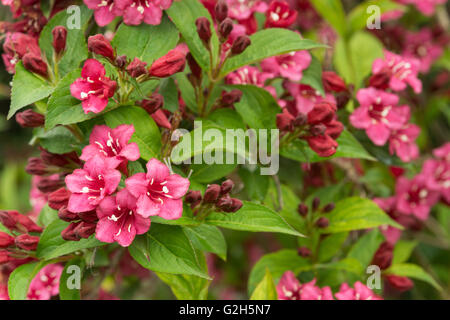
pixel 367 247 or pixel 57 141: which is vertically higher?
pixel 57 141

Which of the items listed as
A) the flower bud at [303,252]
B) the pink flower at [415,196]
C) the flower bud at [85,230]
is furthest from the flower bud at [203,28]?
the pink flower at [415,196]

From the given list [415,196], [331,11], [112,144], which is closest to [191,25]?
[112,144]

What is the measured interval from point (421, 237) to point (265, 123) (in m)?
1.29

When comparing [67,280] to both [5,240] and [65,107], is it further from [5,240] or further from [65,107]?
[65,107]

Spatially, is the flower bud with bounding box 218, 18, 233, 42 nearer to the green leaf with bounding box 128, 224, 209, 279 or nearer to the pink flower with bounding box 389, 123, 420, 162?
the green leaf with bounding box 128, 224, 209, 279

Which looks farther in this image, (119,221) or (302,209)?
(302,209)

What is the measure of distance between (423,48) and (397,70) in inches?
39.1

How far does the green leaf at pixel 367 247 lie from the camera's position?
1.75m

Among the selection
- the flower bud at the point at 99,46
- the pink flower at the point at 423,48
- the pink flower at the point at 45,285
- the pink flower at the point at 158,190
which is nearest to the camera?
the pink flower at the point at 158,190

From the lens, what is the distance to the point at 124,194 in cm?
111

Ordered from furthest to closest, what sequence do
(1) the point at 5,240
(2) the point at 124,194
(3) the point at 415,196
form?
(3) the point at 415,196 < (1) the point at 5,240 < (2) the point at 124,194

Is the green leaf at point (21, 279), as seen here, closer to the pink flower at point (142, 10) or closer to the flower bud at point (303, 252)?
the pink flower at point (142, 10)

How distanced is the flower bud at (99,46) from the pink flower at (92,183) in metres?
0.26
